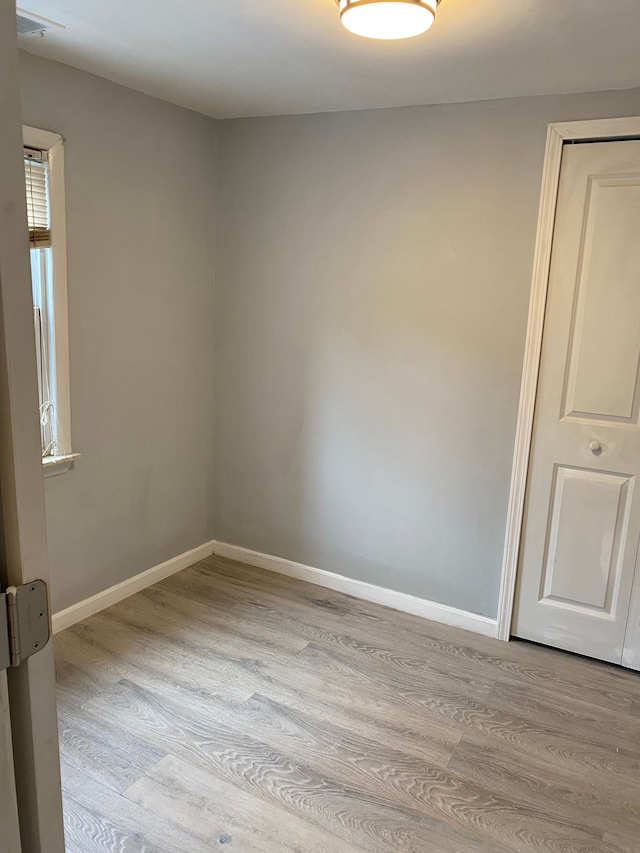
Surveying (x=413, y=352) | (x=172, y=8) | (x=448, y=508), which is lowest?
(x=448, y=508)

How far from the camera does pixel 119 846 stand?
1744mm

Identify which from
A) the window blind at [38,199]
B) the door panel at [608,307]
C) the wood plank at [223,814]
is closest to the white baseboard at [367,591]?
the door panel at [608,307]

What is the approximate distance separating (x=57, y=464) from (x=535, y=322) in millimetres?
2104

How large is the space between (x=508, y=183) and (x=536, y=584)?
174cm

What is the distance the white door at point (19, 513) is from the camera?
30.0 inches

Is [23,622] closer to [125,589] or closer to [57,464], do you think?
[57,464]

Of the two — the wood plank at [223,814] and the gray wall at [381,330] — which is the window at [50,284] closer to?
the gray wall at [381,330]

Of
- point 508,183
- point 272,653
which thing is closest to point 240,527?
point 272,653

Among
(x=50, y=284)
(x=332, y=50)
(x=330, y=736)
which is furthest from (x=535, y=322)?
(x=50, y=284)

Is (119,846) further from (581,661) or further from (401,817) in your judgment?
(581,661)

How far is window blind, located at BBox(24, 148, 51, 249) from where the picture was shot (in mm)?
2439

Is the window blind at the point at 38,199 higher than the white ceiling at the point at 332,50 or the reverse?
the reverse

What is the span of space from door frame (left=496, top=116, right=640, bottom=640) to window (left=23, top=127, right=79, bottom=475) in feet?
6.34

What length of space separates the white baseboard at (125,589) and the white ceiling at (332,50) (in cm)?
228
